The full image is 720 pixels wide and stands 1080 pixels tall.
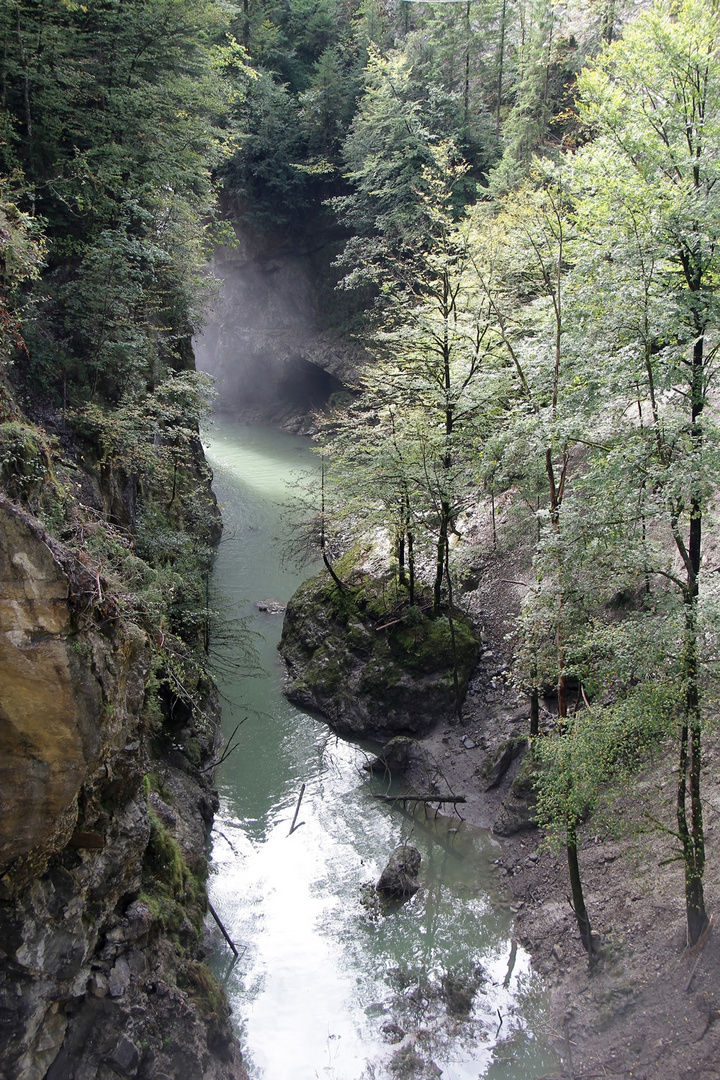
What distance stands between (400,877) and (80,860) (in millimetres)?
6151

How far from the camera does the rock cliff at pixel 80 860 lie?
5438 millimetres

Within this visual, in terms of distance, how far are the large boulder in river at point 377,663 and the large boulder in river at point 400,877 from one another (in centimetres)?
344

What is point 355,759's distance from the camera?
14.4 metres

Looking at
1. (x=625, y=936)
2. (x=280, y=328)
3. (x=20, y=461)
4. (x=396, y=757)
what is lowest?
→ (x=396, y=757)

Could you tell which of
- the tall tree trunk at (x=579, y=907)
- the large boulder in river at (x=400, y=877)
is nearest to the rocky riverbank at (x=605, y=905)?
the tall tree trunk at (x=579, y=907)

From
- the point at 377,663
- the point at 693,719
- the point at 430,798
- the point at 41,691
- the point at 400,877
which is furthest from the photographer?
the point at 377,663

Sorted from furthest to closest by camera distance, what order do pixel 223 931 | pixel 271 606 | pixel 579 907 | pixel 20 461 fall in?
pixel 271 606
pixel 223 931
pixel 579 907
pixel 20 461

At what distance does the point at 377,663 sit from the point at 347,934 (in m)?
5.91

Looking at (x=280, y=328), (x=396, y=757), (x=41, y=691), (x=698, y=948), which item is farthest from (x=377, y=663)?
(x=280, y=328)

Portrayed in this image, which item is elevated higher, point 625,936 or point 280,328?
point 280,328

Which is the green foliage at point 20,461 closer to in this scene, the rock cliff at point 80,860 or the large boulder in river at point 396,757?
the rock cliff at point 80,860

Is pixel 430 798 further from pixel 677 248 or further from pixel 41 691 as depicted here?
pixel 677 248

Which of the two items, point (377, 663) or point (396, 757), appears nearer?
point (396, 757)

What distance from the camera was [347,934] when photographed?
10.3m
